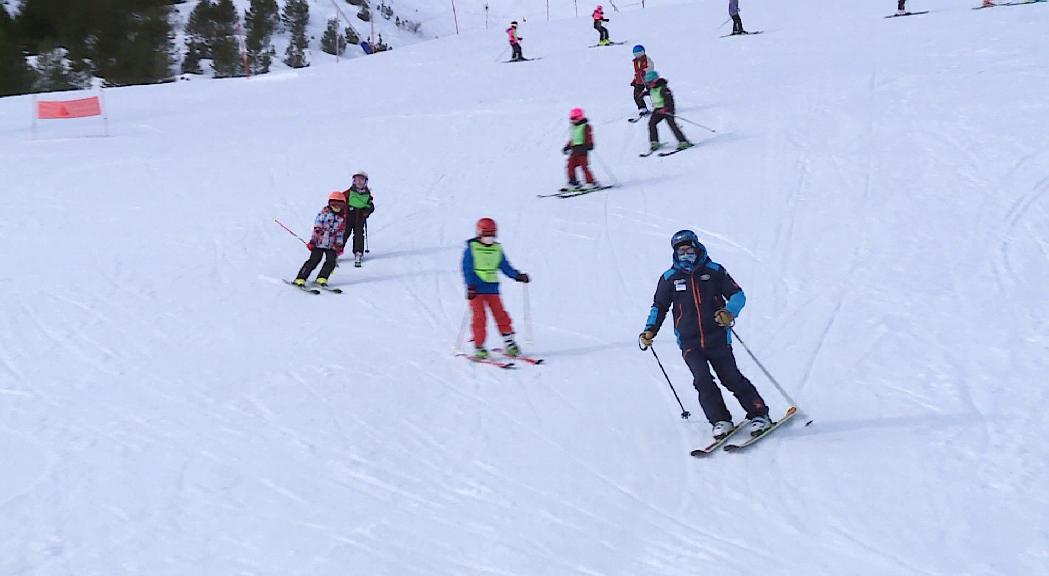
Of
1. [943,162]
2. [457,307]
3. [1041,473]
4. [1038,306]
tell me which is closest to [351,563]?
[1041,473]

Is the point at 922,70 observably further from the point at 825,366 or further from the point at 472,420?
the point at 472,420

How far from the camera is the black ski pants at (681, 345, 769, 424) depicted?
19.5ft

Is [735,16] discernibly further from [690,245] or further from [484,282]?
[690,245]

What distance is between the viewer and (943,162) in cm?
1221

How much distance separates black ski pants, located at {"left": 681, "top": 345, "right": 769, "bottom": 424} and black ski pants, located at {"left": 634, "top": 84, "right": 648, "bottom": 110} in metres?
11.4

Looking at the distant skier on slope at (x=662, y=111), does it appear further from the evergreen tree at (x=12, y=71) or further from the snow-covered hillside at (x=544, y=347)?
the evergreen tree at (x=12, y=71)

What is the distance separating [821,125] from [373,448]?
10.9m

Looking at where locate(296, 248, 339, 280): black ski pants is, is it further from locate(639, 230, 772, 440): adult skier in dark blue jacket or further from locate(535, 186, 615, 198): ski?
locate(639, 230, 772, 440): adult skier in dark blue jacket

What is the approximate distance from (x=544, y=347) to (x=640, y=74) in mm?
9440

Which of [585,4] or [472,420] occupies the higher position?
[585,4]

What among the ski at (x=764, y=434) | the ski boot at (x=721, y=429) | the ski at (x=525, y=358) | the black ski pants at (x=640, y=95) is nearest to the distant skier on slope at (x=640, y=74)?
the black ski pants at (x=640, y=95)

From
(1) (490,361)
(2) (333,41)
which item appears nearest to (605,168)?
(1) (490,361)

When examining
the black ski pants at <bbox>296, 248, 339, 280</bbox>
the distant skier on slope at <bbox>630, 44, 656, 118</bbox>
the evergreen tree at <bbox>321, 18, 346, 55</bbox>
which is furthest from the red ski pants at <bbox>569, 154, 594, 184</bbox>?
the evergreen tree at <bbox>321, 18, 346, 55</bbox>

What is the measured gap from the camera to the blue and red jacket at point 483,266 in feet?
26.1
